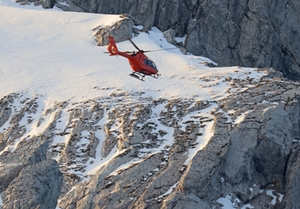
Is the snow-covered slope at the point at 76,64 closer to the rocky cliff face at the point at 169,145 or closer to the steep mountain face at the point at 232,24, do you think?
the rocky cliff face at the point at 169,145

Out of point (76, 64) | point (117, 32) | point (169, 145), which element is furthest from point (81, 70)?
point (169, 145)

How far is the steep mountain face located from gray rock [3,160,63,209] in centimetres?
4468

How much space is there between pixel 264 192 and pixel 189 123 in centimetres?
725

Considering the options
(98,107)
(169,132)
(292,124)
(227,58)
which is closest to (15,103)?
(98,107)

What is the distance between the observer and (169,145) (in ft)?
133

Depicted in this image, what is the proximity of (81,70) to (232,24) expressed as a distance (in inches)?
976

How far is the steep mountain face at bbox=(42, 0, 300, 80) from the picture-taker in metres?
71.9

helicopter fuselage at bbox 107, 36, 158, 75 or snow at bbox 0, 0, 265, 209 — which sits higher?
helicopter fuselage at bbox 107, 36, 158, 75

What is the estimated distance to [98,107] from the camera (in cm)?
4575

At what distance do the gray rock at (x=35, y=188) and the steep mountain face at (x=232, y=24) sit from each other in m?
44.7

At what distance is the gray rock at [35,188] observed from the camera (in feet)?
86.8

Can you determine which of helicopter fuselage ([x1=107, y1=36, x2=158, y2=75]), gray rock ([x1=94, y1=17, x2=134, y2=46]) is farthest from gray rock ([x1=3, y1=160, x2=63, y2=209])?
gray rock ([x1=94, y1=17, x2=134, y2=46])

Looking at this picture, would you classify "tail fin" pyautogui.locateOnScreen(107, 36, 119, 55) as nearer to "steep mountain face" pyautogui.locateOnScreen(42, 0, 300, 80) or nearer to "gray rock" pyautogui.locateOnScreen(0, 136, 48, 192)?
"gray rock" pyautogui.locateOnScreen(0, 136, 48, 192)

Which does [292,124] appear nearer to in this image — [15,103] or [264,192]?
[264,192]
